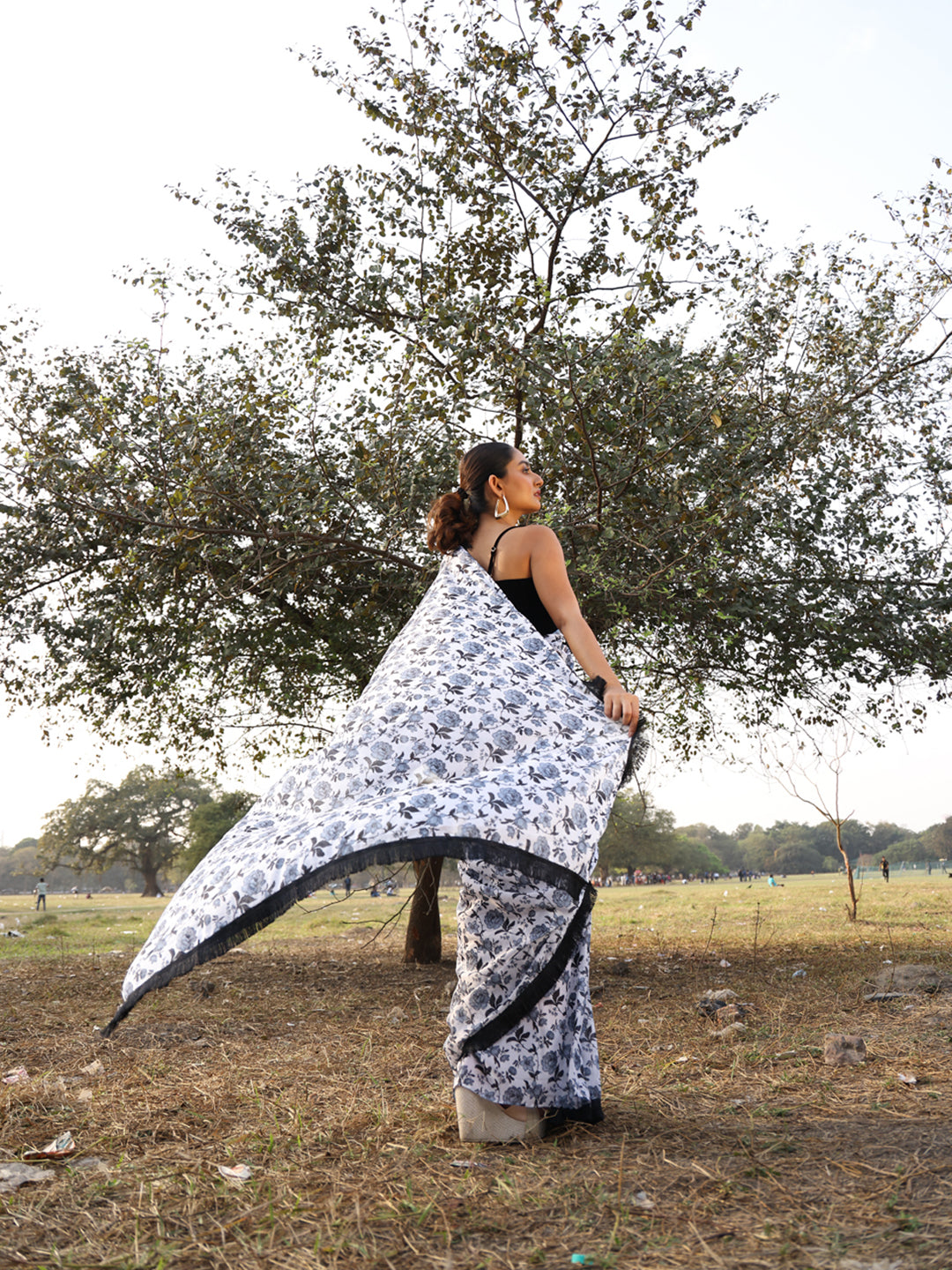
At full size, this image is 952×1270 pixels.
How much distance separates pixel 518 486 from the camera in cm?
399

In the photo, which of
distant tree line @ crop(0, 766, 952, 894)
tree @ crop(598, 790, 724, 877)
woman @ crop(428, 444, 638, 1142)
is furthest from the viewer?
tree @ crop(598, 790, 724, 877)

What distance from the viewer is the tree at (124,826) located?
4978 cm

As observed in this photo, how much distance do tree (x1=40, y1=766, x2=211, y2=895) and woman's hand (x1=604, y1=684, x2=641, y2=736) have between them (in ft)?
157

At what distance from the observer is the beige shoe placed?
3371 mm

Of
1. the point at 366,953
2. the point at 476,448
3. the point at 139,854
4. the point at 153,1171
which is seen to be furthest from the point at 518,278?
the point at 139,854

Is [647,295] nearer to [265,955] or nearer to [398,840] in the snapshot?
[398,840]

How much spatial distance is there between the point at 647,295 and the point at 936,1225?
782cm

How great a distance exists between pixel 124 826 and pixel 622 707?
55661 mm

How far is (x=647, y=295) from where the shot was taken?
8.66 metres

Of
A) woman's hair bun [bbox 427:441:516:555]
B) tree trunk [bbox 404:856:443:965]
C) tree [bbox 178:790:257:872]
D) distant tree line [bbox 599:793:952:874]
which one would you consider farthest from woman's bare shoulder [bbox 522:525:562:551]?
distant tree line [bbox 599:793:952:874]

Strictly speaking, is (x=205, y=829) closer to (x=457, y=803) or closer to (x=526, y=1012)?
(x=526, y=1012)

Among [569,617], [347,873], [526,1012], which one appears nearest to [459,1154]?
[526,1012]

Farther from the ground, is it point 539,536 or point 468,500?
point 468,500

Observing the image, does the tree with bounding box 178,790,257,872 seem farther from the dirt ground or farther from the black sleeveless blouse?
the black sleeveless blouse
